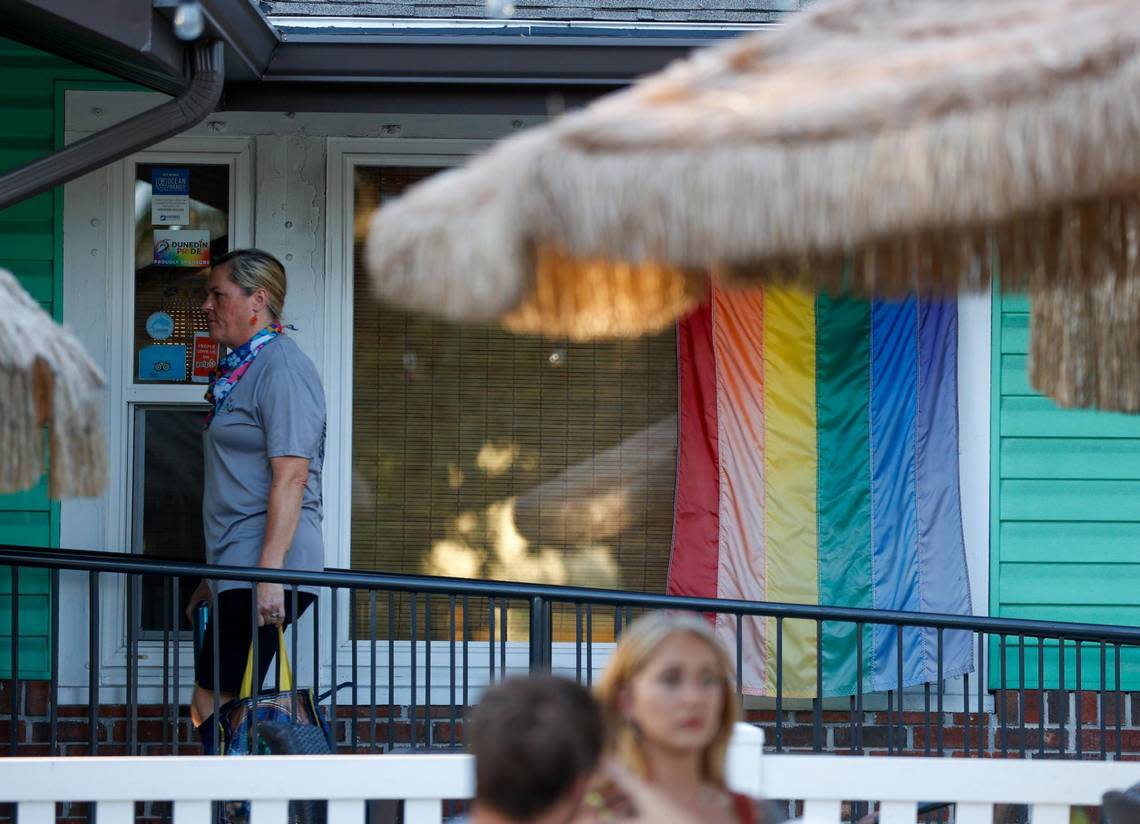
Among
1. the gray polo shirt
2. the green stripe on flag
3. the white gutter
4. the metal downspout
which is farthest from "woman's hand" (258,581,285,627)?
the white gutter

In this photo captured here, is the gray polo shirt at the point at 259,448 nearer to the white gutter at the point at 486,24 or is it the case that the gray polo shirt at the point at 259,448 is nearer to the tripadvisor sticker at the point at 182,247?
the tripadvisor sticker at the point at 182,247

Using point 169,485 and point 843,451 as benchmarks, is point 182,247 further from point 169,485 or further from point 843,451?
point 843,451

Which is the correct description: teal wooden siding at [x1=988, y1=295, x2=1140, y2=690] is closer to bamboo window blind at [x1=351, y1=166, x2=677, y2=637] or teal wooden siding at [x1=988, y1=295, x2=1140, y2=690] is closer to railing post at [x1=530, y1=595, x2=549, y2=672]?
bamboo window blind at [x1=351, y1=166, x2=677, y2=637]

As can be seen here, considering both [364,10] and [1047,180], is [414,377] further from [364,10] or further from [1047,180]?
[1047,180]

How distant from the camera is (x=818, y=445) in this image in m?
5.97

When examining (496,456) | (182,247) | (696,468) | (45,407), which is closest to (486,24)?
(182,247)

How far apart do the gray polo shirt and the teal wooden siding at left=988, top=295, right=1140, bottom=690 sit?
289 cm

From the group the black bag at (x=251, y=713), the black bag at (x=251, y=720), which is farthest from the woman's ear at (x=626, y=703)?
the black bag at (x=251, y=713)

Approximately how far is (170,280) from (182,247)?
0.50 feet

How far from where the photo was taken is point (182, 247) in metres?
6.14

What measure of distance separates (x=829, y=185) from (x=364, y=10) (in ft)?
16.1

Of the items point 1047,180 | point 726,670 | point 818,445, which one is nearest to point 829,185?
point 1047,180

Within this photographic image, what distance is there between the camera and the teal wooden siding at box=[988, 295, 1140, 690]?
609cm

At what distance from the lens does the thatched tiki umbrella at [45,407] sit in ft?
7.54
